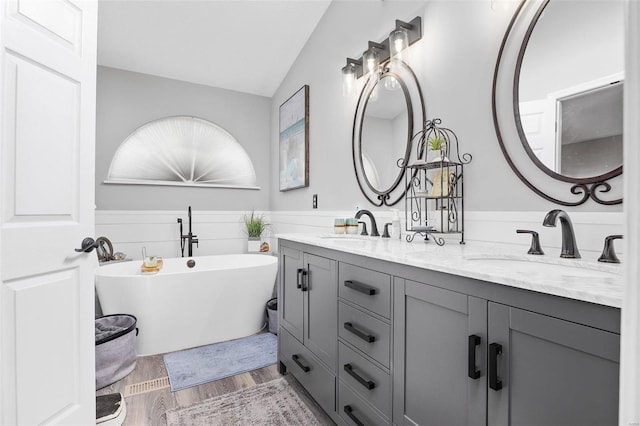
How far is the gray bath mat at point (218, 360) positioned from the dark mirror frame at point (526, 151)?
2.01 m

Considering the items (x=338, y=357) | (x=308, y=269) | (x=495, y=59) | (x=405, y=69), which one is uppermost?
(x=405, y=69)

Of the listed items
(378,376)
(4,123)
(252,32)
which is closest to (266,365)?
(378,376)

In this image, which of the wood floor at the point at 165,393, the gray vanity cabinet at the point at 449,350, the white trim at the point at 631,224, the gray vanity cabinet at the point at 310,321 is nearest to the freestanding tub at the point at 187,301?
the wood floor at the point at 165,393

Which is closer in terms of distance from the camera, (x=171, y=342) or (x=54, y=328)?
(x=54, y=328)

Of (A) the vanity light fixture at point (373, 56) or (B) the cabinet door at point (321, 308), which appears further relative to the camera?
(A) the vanity light fixture at point (373, 56)

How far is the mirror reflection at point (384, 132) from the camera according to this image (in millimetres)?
2000

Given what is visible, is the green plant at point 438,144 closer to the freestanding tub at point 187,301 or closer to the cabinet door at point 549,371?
the cabinet door at point 549,371

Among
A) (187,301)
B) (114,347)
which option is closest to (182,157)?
(187,301)

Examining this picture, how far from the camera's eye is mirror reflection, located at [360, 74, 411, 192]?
200 cm

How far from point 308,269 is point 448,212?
2.62 feet

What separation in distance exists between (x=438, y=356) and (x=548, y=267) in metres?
0.47

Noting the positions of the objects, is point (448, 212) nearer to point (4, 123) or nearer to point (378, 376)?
point (378, 376)

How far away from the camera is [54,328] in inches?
52.4

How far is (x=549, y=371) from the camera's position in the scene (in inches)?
29.0
